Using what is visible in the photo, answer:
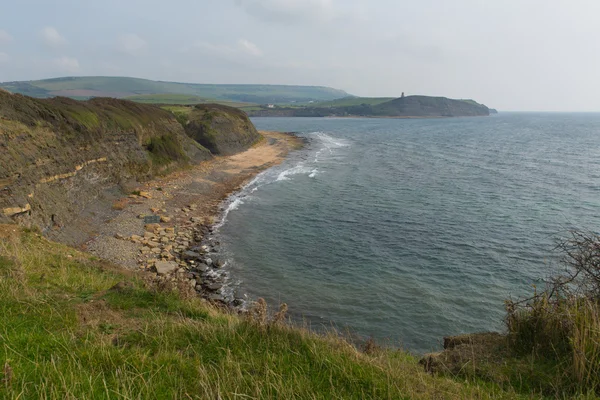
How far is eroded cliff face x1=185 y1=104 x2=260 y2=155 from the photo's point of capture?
61.5m

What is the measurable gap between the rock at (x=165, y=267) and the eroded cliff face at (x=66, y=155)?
7.38 metres

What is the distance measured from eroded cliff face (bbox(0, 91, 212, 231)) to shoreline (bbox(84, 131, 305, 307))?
2159 millimetres

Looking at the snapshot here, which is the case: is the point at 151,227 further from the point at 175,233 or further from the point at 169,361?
the point at 169,361

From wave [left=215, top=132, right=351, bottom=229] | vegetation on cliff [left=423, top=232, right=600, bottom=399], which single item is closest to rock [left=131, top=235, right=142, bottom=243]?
wave [left=215, top=132, right=351, bottom=229]

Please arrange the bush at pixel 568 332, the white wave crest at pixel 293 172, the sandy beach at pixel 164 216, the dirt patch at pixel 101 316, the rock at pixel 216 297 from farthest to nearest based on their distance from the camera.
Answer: the white wave crest at pixel 293 172 → the sandy beach at pixel 164 216 → the rock at pixel 216 297 → the dirt patch at pixel 101 316 → the bush at pixel 568 332

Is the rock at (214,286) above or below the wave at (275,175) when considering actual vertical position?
below

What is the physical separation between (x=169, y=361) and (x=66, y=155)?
1076 inches

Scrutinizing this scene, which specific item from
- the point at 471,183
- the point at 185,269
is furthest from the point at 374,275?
the point at 471,183

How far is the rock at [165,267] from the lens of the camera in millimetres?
20594

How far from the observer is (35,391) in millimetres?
4691

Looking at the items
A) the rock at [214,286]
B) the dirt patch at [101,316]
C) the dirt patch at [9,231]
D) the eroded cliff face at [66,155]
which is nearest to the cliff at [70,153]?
the eroded cliff face at [66,155]

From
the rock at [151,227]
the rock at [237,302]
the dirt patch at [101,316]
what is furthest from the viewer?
the rock at [151,227]

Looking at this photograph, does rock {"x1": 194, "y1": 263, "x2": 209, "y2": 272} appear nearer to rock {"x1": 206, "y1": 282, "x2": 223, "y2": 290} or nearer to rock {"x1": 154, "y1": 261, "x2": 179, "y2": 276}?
rock {"x1": 154, "y1": 261, "x2": 179, "y2": 276}

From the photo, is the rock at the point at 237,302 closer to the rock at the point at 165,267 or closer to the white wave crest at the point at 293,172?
the rock at the point at 165,267
